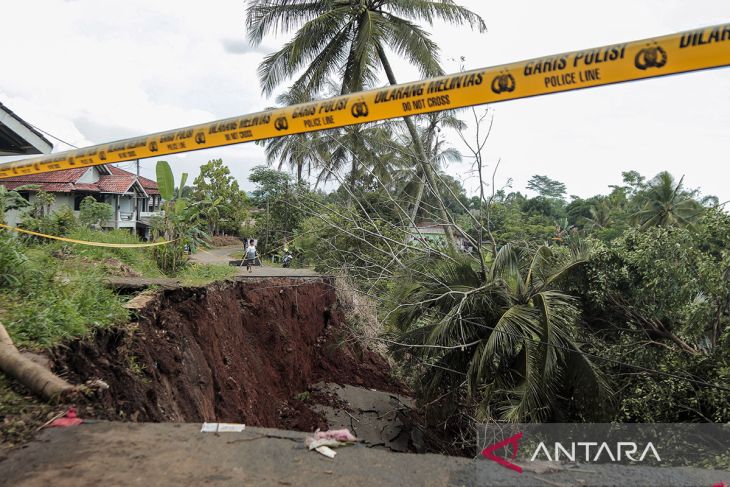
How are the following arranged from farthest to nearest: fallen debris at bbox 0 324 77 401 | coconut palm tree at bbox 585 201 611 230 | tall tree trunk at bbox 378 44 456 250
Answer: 1. coconut palm tree at bbox 585 201 611 230
2. tall tree trunk at bbox 378 44 456 250
3. fallen debris at bbox 0 324 77 401

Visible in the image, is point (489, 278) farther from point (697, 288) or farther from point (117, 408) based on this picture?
point (117, 408)

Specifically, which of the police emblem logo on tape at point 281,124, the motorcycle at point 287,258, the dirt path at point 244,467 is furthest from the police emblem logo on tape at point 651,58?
the motorcycle at point 287,258

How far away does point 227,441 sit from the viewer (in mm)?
2762

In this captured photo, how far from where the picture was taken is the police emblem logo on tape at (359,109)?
387 centimetres

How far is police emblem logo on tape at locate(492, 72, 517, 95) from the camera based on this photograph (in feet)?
11.1

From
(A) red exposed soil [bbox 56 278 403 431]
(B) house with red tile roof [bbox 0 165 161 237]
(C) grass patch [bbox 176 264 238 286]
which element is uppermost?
(B) house with red tile roof [bbox 0 165 161 237]

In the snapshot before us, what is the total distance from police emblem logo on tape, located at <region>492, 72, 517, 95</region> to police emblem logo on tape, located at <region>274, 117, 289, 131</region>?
66.2 inches

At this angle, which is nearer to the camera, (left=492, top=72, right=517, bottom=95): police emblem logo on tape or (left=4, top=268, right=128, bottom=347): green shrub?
(left=492, top=72, right=517, bottom=95): police emblem logo on tape

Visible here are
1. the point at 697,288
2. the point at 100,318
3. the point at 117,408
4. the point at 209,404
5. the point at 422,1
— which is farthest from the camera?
the point at 422,1

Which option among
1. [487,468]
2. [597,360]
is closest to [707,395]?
[597,360]

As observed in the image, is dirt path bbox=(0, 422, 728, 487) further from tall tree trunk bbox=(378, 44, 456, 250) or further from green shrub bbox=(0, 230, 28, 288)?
tall tree trunk bbox=(378, 44, 456, 250)

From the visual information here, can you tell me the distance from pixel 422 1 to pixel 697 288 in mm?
10885

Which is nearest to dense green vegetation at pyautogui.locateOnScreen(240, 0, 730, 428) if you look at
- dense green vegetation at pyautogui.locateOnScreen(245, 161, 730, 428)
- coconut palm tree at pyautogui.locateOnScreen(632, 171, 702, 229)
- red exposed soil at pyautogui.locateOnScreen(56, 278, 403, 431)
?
dense green vegetation at pyautogui.locateOnScreen(245, 161, 730, 428)

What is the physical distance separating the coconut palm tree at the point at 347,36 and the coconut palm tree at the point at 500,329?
319 inches
